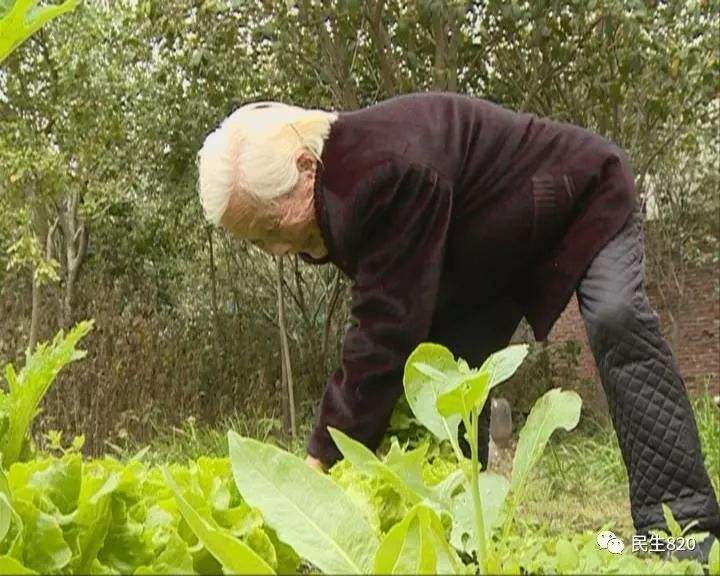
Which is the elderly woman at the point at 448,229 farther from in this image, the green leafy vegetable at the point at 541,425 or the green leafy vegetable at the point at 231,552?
the green leafy vegetable at the point at 231,552

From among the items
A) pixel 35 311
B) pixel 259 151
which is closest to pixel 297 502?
pixel 259 151

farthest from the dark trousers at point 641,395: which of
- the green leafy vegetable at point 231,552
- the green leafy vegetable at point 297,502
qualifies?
the green leafy vegetable at point 231,552

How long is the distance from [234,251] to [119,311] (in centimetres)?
121

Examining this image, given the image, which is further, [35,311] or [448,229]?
[35,311]

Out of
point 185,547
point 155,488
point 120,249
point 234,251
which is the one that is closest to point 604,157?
point 155,488

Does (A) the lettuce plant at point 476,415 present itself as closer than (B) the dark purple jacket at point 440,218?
Yes

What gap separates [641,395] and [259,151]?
903 mm

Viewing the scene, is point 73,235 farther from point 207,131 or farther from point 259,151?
point 259,151

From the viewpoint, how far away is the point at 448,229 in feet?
7.25

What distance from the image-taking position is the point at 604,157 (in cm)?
237

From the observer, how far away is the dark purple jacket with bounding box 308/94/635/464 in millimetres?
2002

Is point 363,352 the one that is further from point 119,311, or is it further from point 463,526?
point 119,311

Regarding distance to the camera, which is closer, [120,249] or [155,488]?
[155,488]

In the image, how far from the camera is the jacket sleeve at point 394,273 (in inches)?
78.3
